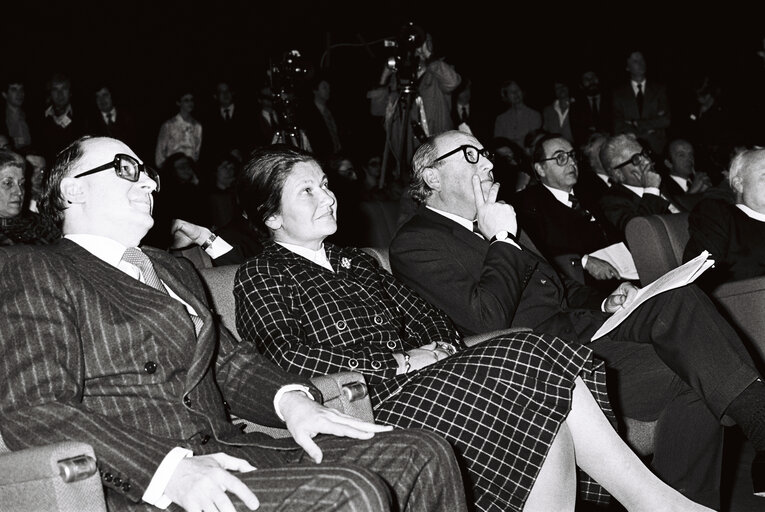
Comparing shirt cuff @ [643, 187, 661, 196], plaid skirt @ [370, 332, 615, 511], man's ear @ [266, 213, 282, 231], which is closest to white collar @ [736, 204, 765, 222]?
shirt cuff @ [643, 187, 661, 196]

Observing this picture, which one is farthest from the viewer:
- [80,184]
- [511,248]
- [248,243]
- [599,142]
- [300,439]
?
[599,142]

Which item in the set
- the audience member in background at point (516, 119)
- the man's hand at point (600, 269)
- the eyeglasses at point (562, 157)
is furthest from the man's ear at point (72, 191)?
the audience member in background at point (516, 119)

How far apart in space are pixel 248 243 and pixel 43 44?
5.25m

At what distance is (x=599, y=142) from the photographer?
19.0ft

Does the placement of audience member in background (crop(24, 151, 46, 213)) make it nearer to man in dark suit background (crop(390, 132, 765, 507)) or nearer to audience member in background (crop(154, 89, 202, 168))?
man in dark suit background (crop(390, 132, 765, 507))

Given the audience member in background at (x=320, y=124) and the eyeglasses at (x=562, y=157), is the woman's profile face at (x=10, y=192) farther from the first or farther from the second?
the audience member in background at (x=320, y=124)

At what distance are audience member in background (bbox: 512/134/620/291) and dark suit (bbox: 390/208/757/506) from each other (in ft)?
3.69

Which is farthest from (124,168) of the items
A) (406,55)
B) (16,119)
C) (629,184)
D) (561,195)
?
(16,119)

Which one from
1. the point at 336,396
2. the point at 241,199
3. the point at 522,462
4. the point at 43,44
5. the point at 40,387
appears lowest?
the point at 522,462

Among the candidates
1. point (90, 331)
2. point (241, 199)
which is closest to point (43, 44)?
point (241, 199)

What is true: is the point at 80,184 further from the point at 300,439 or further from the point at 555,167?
the point at 555,167

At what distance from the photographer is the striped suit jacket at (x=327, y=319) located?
1952 mm

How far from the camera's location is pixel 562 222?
4035mm

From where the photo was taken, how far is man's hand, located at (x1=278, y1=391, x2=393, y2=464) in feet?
4.74
